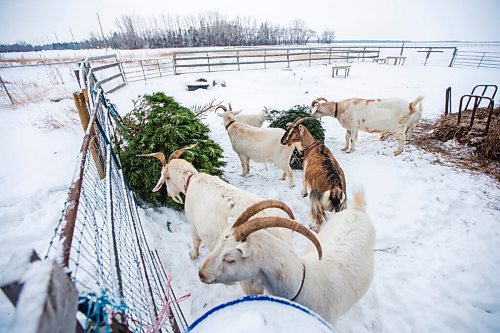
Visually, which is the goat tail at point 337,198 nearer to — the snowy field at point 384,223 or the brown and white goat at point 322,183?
the brown and white goat at point 322,183

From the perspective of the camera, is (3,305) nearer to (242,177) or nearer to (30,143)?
(242,177)

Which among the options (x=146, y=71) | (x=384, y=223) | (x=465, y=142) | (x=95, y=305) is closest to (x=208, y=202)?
(x=95, y=305)

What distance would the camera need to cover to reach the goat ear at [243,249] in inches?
76.4

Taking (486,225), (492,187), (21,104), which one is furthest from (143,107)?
(21,104)

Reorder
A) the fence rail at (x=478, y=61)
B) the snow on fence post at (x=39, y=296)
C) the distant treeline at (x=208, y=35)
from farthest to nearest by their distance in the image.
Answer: the distant treeline at (x=208, y=35) → the fence rail at (x=478, y=61) → the snow on fence post at (x=39, y=296)

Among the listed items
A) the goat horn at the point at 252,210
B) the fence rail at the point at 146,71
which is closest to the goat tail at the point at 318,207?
the goat horn at the point at 252,210

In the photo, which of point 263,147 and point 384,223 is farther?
point 263,147

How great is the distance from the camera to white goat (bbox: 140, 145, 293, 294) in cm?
268

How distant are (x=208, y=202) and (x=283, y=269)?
1.30m

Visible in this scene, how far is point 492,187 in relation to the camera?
4.67 metres

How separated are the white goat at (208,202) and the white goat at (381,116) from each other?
4.85m

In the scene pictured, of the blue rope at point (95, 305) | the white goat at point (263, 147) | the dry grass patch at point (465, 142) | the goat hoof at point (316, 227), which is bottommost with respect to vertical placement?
the goat hoof at point (316, 227)

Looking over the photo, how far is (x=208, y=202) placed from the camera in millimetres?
2938

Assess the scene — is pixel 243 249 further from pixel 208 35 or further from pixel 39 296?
pixel 208 35
